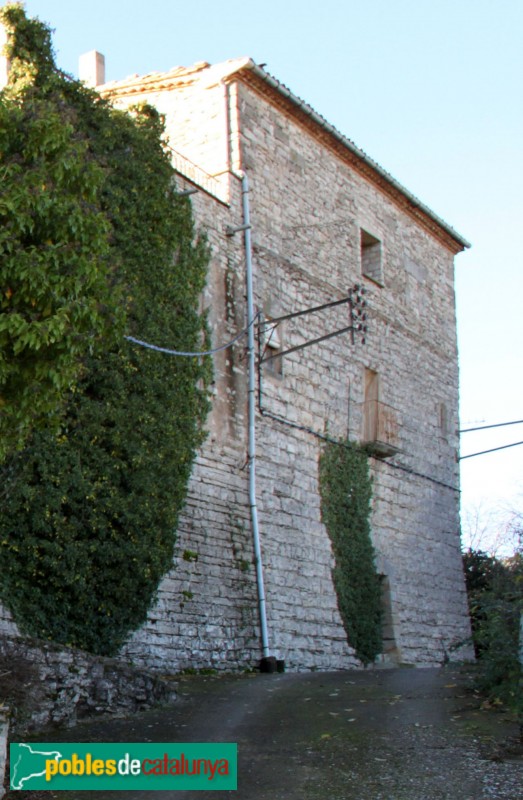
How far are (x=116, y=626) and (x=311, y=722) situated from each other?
146 inches

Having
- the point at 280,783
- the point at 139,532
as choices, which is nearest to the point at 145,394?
the point at 139,532

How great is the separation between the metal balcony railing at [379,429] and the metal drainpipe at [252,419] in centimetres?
333

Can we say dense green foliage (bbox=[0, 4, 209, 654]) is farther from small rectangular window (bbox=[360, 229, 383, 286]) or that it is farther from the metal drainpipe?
small rectangular window (bbox=[360, 229, 383, 286])

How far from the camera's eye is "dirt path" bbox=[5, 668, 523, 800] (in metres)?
6.69

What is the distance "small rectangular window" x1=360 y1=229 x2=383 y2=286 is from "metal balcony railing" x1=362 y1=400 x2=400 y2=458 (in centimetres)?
245

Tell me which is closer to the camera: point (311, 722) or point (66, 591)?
point (311, 722)

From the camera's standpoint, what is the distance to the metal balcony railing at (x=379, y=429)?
18.2 metres

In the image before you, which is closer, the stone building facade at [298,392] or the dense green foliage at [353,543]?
the stone building facade at [298,392]

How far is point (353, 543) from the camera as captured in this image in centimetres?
1733

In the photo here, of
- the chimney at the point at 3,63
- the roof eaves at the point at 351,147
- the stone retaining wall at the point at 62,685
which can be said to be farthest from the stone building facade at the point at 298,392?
the chimney at the point at 3,63

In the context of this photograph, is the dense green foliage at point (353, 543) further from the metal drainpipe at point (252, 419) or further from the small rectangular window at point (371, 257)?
the small rectangular window at point (371, 257)

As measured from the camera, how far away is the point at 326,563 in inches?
656

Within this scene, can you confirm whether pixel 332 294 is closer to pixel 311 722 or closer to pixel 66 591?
pixel 66 591

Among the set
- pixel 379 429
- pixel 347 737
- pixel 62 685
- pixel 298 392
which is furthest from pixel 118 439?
pixel 379 429
